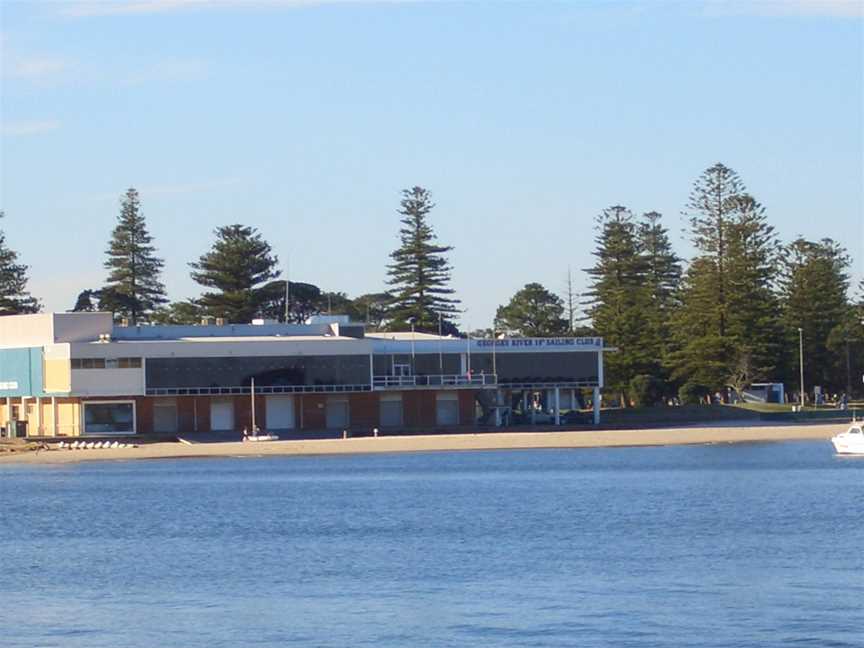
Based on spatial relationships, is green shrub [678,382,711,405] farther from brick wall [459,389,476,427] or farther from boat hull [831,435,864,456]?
boat hull [831,435,864,456]

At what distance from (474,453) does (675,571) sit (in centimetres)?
5034

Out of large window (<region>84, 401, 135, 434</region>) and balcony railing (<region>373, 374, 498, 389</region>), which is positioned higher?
balcony railing (<region>373, 374, 498, 389</region>)

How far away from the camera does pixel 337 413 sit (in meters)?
93.6

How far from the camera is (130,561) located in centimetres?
4016

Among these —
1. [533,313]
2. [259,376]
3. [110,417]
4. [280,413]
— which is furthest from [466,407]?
[533,313]

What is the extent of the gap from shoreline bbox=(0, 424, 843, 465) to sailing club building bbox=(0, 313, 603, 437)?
385 cm

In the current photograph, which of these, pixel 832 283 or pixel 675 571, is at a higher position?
pixel 832 283

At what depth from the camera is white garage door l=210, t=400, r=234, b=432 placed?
90938mm

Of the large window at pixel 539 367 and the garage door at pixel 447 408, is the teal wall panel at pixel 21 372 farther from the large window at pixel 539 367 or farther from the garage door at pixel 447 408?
the large window at pixel 539 367

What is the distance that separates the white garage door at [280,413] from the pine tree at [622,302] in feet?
92.5

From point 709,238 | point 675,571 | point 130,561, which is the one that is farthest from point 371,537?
point 709,238

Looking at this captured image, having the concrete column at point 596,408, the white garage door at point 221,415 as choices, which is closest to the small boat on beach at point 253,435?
the white garage door at point 221,415

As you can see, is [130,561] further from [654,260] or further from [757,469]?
[654,260]

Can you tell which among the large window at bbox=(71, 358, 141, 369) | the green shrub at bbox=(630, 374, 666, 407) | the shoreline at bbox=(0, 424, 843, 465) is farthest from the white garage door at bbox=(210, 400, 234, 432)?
the green shrub at bbox=(630, 374, 666, 407)
